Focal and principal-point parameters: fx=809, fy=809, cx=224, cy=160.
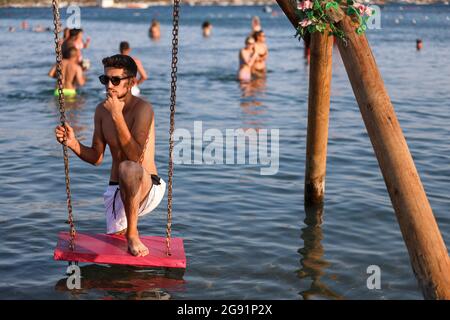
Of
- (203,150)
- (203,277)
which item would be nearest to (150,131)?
(203,277)

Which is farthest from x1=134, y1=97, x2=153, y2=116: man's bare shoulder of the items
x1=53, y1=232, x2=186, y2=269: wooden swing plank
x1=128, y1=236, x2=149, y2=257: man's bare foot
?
x1=53, y1=232, x2=186, y2=269: wooden swing plank

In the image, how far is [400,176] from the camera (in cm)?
555

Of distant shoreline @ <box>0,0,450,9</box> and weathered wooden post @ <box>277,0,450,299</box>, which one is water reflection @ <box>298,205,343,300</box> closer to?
weathered wooden post @ <box>277,0,450,299</box>

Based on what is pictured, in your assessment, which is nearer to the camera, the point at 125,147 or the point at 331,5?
the point at 331,5

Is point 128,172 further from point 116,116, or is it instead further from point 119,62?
point 119,62

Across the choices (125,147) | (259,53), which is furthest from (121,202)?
(259,53)

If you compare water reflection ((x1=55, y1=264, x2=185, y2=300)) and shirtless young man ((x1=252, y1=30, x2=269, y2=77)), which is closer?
water reflection ((x1=55, y1=264, x2=185, y2=300))

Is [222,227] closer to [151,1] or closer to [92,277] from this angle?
[92,277]

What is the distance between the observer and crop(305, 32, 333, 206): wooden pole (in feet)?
27.0

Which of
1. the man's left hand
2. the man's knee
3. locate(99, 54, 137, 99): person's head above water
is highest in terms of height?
locate(99, 54, 137, 99): person's head above water

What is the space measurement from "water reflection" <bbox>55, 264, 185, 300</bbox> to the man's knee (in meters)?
0.97

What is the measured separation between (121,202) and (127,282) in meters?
0.72

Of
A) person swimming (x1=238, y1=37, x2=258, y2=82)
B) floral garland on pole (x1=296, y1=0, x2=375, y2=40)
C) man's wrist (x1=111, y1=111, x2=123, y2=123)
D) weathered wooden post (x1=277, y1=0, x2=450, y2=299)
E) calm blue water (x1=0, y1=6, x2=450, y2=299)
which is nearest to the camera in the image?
weathered wooden post (x1=277, y1=0, x2=450, y2=299)

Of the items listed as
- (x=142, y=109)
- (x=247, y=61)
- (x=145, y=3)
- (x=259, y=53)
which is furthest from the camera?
(x=145, y=3)
